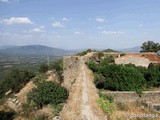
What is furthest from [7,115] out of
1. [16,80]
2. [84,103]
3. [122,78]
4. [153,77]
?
[153,77]

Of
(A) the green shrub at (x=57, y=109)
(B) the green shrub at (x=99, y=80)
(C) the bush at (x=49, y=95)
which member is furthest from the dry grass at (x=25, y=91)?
(B) the green shrub at (x=99, y=80)

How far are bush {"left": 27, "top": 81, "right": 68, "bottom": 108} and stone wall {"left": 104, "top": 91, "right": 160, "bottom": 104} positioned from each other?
3923mm

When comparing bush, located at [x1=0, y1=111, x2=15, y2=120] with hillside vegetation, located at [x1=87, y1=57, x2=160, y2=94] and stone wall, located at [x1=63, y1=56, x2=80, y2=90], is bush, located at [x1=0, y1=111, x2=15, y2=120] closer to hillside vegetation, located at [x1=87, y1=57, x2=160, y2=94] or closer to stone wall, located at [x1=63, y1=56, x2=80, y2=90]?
stone wall, located at [x1=63, y1=56, x2=80, y2=90]

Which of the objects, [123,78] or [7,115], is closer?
[123,78]

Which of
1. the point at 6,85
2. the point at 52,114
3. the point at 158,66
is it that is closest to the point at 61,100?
the point at 52,114

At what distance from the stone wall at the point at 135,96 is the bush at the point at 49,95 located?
392cm

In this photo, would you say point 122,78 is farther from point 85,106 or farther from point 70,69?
point 85,106

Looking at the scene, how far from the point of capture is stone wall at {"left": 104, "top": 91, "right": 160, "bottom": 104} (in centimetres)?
2167

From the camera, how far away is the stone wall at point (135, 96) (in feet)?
71.1

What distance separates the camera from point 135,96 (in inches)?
872

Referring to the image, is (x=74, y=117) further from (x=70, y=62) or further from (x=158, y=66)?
(x=158, y=66)

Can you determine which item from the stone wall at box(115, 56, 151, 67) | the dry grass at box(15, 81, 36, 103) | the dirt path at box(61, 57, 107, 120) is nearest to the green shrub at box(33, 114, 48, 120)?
the dirt path at box(61, 57, 107, 120)

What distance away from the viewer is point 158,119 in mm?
19531

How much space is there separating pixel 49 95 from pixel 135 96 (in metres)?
7.31
